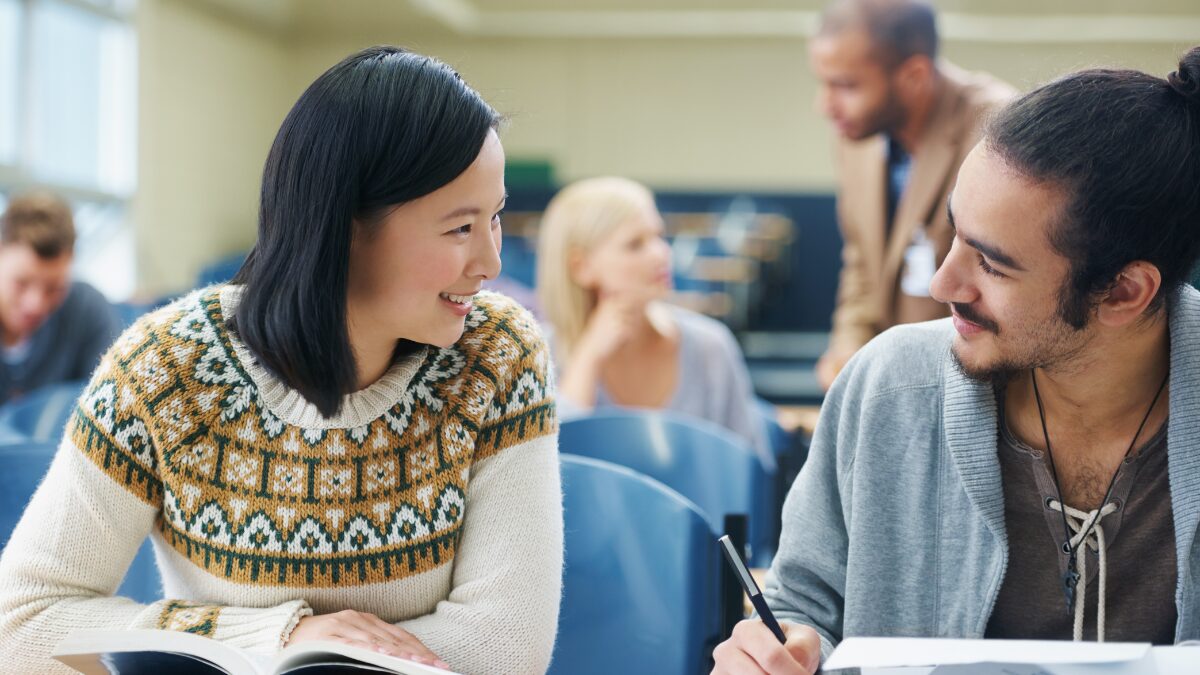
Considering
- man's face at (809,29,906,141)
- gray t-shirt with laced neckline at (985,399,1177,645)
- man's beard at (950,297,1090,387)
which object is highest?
man's face at (809,29,906,141)

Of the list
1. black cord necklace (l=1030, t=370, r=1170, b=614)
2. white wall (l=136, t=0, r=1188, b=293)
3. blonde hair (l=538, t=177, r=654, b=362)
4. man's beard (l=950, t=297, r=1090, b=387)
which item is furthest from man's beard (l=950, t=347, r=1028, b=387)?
white wall (l=136, t=0, r=1188, b=293)

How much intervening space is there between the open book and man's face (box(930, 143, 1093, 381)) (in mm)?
613

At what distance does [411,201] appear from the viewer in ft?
4.14

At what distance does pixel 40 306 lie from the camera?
3.54 m

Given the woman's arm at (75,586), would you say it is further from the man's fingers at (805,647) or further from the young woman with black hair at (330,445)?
the man's fingers at (805,647)

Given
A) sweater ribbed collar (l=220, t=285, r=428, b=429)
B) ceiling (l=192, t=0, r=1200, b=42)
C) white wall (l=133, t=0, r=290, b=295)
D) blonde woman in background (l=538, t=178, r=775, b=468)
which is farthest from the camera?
ceiling (l=192, t=0, r=1200, b=42)

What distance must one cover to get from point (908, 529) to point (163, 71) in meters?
7.99

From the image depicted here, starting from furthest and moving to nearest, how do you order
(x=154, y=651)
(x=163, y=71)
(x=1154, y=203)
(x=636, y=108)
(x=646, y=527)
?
(x=636, y=108)
(x=163, y=71)
(x=646, y=527)
(x=1154, y=203)
(x=154, y=651)

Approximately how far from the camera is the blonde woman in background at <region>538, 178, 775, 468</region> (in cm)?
288

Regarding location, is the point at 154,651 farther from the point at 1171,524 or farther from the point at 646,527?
the point at 1171,524

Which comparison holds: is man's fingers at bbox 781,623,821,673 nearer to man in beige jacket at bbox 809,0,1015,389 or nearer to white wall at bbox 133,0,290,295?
man in beige jacket at bbox 809,0,1015,389

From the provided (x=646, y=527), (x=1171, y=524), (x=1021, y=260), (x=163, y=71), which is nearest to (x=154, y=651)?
(x=646, y=527)

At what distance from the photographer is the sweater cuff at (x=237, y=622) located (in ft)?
3.98

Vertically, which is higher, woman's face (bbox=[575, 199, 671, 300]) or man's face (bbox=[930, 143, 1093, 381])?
man's face (bbox=[930, 143, 1093, 381])
